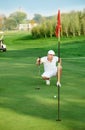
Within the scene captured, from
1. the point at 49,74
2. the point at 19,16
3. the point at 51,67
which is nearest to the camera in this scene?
the point at 49,74

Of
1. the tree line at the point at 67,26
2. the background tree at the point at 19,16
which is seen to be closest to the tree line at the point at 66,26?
the tree line at the point at 67,26

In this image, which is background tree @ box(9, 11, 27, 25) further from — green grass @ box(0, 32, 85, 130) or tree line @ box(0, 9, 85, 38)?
green grass @ box(0, 32, 85, 130)

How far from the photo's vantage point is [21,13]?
126 meters

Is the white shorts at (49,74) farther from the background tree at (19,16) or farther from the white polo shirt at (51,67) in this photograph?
the background tree at (19,16)

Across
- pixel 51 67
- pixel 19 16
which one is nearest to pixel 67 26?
pixel 51 67

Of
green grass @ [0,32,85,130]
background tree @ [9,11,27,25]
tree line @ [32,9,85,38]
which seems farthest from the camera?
background tree @ [9,11,27,25]

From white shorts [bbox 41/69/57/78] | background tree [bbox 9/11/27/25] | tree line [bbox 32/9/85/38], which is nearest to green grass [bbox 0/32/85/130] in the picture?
white shorts [bbox 41/69/57/78]

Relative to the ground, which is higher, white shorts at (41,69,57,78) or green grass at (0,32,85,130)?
white shorts at (41,69,57,78)

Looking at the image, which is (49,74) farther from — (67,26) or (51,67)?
(67,26)

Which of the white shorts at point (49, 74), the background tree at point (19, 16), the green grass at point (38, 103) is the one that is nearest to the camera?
the green grass at point (38, 103)

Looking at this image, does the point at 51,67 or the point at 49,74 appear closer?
the point at 49,74

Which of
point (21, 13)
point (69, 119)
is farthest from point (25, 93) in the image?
point (21, 13)

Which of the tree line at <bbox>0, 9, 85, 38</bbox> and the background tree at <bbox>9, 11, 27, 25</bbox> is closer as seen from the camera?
the tree line at <bbox>0, 9, 85, 38</bbox>

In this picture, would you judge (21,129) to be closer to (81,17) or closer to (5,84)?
(5,84)
